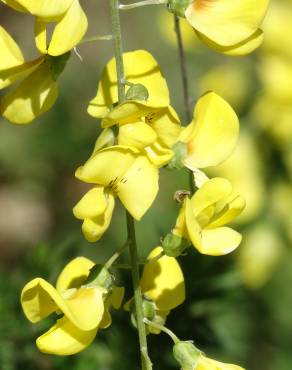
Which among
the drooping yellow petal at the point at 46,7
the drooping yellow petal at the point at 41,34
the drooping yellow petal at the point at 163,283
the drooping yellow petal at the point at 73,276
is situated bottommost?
the drooping yellow petal at the point at 163,283

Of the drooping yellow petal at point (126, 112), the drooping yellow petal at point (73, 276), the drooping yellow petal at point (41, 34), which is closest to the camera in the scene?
the drooping yellow petal at point (126, 112)

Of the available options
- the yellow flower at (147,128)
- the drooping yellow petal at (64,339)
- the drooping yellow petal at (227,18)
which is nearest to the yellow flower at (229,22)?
the drooping yellow petal at (227,18)

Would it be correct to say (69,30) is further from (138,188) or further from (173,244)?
(173,244)

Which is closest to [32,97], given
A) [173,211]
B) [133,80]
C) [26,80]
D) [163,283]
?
[26,80]

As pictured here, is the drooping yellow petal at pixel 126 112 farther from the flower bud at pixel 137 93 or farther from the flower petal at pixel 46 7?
the flower petal at pixel 46 7

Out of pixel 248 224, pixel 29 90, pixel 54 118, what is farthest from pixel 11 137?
pixel 29 90

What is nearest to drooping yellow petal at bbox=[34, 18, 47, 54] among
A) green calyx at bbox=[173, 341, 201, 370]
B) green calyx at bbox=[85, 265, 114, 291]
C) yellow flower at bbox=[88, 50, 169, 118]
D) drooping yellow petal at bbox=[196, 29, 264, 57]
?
yellow flower at bbox=[88, 50, 169, 118]

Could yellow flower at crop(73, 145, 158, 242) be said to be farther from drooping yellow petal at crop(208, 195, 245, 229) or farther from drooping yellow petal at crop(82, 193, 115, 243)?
drooping yellow petal at crop(208, 195, 245, 229)
